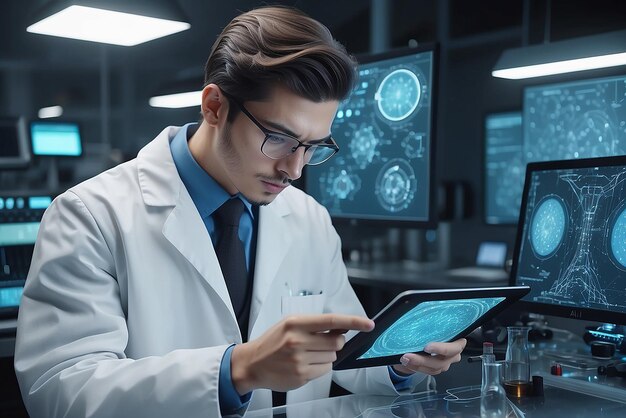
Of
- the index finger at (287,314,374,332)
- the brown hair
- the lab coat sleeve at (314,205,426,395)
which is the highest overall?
the brown hair

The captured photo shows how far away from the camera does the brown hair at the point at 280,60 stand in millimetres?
1180

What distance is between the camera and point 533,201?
1.57 metres

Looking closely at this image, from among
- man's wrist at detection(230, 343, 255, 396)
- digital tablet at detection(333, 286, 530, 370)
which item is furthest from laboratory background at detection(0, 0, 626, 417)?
man's wrist at detection(230, 343, 255, 396)

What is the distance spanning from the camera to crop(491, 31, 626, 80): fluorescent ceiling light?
1.73 meters

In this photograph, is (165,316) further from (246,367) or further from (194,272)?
(246,367)

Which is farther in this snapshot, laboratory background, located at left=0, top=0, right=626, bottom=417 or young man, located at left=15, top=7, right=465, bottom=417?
laboratory background, located at left=0, top=0, right=626, bottom=417

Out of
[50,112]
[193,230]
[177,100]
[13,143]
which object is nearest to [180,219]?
[193,230]

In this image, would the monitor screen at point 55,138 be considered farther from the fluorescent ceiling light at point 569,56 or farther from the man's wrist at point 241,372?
the man's wrist at point 241,372

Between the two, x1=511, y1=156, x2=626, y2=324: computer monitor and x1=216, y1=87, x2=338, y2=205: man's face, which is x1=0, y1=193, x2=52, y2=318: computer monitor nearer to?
x1=216, y1=87, x2=338, y2=205: man's face

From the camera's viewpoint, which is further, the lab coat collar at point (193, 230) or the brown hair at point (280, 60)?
the lab coat collar at point (193, 230)

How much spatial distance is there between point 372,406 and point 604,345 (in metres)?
0.63

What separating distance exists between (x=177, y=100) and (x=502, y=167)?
6.04ft

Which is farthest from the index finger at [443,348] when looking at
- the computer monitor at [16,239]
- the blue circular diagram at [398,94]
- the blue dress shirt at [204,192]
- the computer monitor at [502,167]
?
the computer monitor at [502,167]

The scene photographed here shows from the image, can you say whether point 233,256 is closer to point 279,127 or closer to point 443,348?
point 279,127
